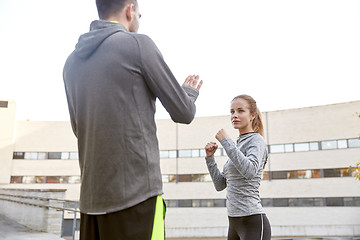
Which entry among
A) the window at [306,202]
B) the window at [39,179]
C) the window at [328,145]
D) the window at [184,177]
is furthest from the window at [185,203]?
the window at [39,179]

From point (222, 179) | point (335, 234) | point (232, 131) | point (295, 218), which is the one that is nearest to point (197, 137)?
point (232, 131)

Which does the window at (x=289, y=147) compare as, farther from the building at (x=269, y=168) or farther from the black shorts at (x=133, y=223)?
the black shorts at (x=133, y=223)

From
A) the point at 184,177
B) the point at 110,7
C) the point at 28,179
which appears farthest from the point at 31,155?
the point at 110,7

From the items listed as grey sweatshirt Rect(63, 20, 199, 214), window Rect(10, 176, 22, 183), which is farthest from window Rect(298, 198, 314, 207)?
grey sweatshirt Rect(63, 20, 199, 214)

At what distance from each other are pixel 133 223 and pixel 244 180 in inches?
58.9

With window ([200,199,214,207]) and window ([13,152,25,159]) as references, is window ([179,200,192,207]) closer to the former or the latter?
window ([200,199,214,207])

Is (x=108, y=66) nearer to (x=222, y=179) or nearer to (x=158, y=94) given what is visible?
(x=158, y=94)

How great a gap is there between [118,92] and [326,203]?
3352cm

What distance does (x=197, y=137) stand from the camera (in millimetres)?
37281

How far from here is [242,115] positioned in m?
2.92

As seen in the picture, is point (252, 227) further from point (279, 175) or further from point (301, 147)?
point (301, 147)

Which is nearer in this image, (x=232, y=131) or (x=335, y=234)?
(x=335, y=234)

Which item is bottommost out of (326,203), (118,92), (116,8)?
(326,203)

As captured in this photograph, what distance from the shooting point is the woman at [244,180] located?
2471 mm
